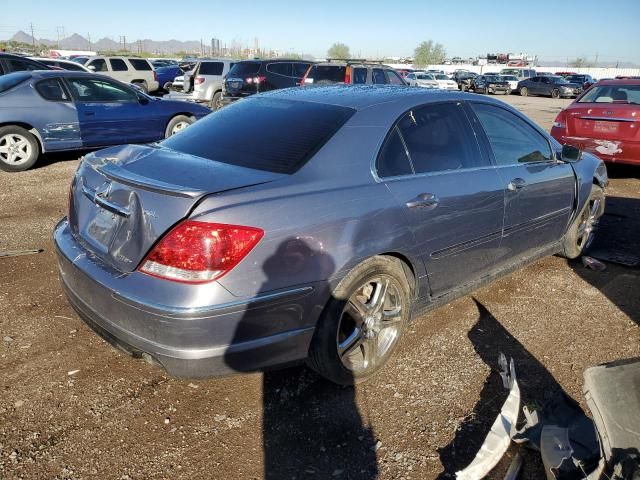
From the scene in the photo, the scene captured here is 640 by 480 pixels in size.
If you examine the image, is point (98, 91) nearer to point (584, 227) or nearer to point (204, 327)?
point (584, 227)

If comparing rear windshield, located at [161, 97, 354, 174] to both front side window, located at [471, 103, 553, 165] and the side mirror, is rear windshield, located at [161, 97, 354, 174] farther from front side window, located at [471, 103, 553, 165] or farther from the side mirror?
the side mirror

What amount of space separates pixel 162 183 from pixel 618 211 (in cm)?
639

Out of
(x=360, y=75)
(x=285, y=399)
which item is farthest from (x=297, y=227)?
(x=360, y=75)

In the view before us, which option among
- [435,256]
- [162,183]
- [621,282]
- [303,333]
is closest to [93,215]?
[162,183]

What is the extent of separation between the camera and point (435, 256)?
3.21 m

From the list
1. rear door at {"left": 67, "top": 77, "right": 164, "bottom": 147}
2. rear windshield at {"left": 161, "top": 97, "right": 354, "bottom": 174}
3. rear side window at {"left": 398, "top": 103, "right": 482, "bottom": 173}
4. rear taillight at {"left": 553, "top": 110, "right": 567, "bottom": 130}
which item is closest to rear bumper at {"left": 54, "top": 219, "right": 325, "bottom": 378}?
rear windshield at {"left": 161, "top": 97, "right": 354, "bottom": 174}

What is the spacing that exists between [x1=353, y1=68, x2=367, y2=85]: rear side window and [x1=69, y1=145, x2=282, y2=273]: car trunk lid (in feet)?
41.3

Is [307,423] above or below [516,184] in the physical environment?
below

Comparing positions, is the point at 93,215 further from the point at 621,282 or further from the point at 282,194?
the point at 621,282

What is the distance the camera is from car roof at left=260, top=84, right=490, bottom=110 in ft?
10.6

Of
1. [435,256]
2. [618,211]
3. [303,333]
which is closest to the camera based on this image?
[303,333]

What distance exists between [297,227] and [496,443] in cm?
132

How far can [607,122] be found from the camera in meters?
8.00

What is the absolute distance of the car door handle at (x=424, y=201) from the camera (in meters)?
2.98
